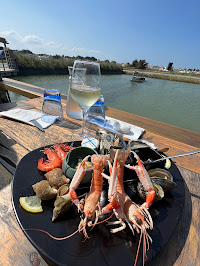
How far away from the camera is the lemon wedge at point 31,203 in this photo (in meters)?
0.46

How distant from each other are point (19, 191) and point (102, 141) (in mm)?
407

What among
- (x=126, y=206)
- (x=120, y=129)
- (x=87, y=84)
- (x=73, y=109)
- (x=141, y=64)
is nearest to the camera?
(x=126, y=206)

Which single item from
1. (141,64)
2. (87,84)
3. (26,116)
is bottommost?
(26,116)

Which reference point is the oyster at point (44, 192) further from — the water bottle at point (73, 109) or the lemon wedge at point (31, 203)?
the water bottle at point (73, 109)

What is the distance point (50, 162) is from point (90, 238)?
1.20 ft

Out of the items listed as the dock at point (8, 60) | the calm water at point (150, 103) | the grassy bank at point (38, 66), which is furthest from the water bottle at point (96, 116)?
the grassy bank at point (38, 66)

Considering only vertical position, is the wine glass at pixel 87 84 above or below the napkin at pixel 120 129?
above

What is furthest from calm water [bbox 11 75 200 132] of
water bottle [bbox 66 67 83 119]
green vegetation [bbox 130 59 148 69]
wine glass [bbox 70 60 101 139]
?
green vegetation [bbox 130 59 148 69]

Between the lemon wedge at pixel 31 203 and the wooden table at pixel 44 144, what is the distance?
0.08 m

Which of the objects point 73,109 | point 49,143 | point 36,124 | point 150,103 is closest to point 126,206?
point 49,143

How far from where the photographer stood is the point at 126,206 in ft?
1.70

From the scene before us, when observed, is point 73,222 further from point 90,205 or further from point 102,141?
point 102,141

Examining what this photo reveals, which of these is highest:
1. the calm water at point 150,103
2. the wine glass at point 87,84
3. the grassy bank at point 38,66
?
the wine glass at point 87,84

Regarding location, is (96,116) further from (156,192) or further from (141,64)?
(141,64)
